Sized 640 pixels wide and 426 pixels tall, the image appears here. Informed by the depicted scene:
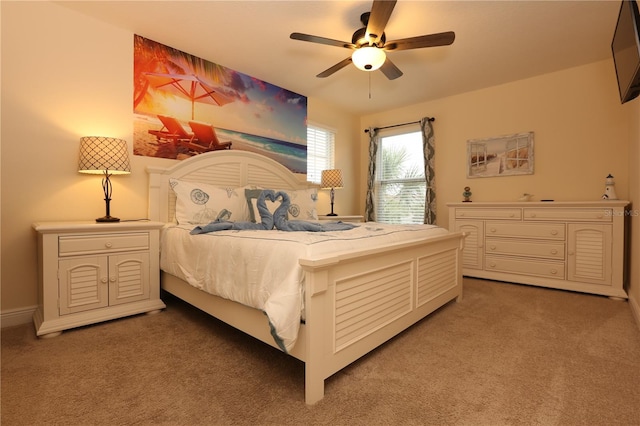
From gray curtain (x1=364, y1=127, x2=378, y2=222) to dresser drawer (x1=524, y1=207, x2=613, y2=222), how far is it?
7.36ft

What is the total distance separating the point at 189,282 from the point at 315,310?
4.00ft

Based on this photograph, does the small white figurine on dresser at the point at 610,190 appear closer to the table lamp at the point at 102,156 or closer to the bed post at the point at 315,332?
the bed post at the point at 315,332

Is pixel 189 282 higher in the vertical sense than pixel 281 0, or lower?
lower

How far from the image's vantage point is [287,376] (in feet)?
5.22

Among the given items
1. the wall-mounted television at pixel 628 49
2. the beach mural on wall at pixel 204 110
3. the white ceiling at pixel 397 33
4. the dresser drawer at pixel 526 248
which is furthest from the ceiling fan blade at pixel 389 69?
the dresser drawer at pixel 526 248

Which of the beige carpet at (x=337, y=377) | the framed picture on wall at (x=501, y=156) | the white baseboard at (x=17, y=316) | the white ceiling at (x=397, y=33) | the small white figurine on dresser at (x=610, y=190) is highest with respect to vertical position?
the white ceiling at (x=397, y=33)

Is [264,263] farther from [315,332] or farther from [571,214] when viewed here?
[571,214]

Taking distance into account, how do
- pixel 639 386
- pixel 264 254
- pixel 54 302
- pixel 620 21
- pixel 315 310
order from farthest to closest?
pixel 54 302 → pixel 620 21 → pixel 264 254 → pixel 639 386 → pixel 315 310

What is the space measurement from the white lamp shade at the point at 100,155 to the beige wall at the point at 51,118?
0.85ft

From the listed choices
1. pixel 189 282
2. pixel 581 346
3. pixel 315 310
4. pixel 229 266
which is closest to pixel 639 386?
pixel 581 346

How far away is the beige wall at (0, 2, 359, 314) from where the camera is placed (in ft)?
7.50

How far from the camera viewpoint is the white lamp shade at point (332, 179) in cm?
437

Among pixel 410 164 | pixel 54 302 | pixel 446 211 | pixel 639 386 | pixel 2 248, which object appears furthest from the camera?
pixel 410 164

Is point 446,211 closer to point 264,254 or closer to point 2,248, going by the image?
point 264,254
